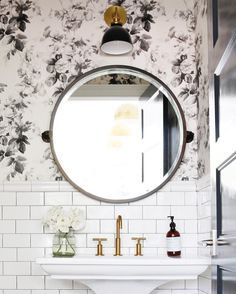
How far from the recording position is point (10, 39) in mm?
3445

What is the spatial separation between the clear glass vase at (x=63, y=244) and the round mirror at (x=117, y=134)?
0.93ft

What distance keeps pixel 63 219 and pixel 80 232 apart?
199mm

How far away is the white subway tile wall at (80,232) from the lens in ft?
10.7

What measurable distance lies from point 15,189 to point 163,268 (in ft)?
3.24

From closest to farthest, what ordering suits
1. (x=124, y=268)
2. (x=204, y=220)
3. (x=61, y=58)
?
(x=124, y=268), (x=204, y=220), (x=61, y=58)

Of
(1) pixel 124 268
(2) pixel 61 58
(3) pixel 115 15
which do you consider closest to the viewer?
(1) pixel 124 268

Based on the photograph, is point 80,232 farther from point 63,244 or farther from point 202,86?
point 202,86

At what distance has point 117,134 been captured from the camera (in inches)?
132

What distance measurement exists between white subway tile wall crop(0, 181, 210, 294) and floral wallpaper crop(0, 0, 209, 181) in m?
0.11

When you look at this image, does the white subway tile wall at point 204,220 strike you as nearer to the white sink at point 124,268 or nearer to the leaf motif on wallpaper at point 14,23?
the white sink at point 124,268

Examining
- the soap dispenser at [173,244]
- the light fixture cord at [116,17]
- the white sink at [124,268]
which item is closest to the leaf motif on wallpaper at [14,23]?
the light fixture cord at [116,17]

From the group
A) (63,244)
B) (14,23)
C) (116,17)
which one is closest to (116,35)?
(116,17)

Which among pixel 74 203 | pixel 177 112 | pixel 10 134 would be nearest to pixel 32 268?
pixel 74 203

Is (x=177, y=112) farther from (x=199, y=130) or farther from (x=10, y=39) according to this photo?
(x=10, y=39)
